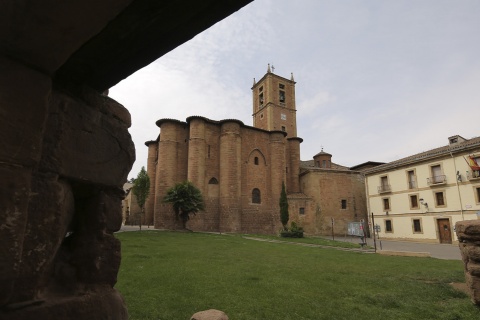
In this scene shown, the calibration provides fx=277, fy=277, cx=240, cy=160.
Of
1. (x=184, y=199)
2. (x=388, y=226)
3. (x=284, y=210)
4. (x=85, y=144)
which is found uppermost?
(x=184, y=199)

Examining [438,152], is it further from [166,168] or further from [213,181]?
[166,168]

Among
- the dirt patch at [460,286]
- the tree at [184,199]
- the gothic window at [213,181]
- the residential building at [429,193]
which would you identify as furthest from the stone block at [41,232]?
the gothic window at [213,181]

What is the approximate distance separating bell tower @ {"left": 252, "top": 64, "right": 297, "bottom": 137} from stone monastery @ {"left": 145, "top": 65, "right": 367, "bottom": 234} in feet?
24.9

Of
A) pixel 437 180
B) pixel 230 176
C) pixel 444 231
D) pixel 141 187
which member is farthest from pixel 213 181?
pixel 444 231

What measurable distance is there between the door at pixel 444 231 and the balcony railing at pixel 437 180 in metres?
3.00

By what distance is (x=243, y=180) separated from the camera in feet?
96.4

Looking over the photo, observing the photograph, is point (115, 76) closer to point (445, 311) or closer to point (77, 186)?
point (77, 186)

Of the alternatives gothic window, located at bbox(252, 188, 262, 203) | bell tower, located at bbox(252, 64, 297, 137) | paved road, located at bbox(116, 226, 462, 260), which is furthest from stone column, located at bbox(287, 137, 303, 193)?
paved road, located at bbox(116, 226, 462, 260)

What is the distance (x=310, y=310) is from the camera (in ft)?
14.1

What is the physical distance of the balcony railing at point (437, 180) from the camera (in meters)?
21.9

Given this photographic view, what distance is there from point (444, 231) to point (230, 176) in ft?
60.6

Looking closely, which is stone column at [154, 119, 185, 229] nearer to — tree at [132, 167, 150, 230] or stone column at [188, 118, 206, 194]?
stone column at [188, 118, 206, 194]

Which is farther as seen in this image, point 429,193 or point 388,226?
point 388,226

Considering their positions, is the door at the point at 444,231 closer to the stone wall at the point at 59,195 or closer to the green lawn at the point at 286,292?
the green lawn at the point at 286,292
